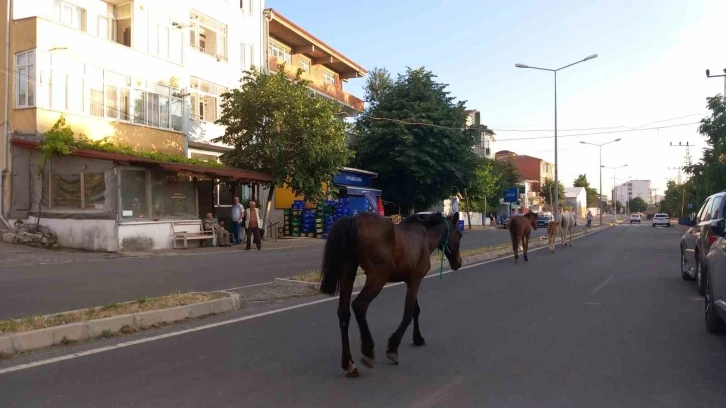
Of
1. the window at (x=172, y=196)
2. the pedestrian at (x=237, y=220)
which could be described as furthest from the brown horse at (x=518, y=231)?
the window at (x=172, y=196)

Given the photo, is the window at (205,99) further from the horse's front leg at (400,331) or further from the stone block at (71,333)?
the horse's front leg at (400,331)

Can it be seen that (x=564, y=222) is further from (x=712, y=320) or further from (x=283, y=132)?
(x=712, y=320)

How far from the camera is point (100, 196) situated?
61.9 feet

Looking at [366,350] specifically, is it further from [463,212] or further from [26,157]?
[463,212]

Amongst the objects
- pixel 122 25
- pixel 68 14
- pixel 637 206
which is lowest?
pixel 637 206

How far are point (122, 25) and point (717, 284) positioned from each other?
23.0 meters

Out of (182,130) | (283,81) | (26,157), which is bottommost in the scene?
(26,157)

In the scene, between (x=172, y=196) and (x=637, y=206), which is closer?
(x=172, y=196)

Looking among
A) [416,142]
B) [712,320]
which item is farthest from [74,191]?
[416,142]

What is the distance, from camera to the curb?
6.32m

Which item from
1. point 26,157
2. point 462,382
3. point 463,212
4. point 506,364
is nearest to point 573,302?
point 506,364

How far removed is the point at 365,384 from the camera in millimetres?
5266

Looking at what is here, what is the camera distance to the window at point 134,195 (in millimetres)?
19094

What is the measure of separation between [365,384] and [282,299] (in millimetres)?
5099
